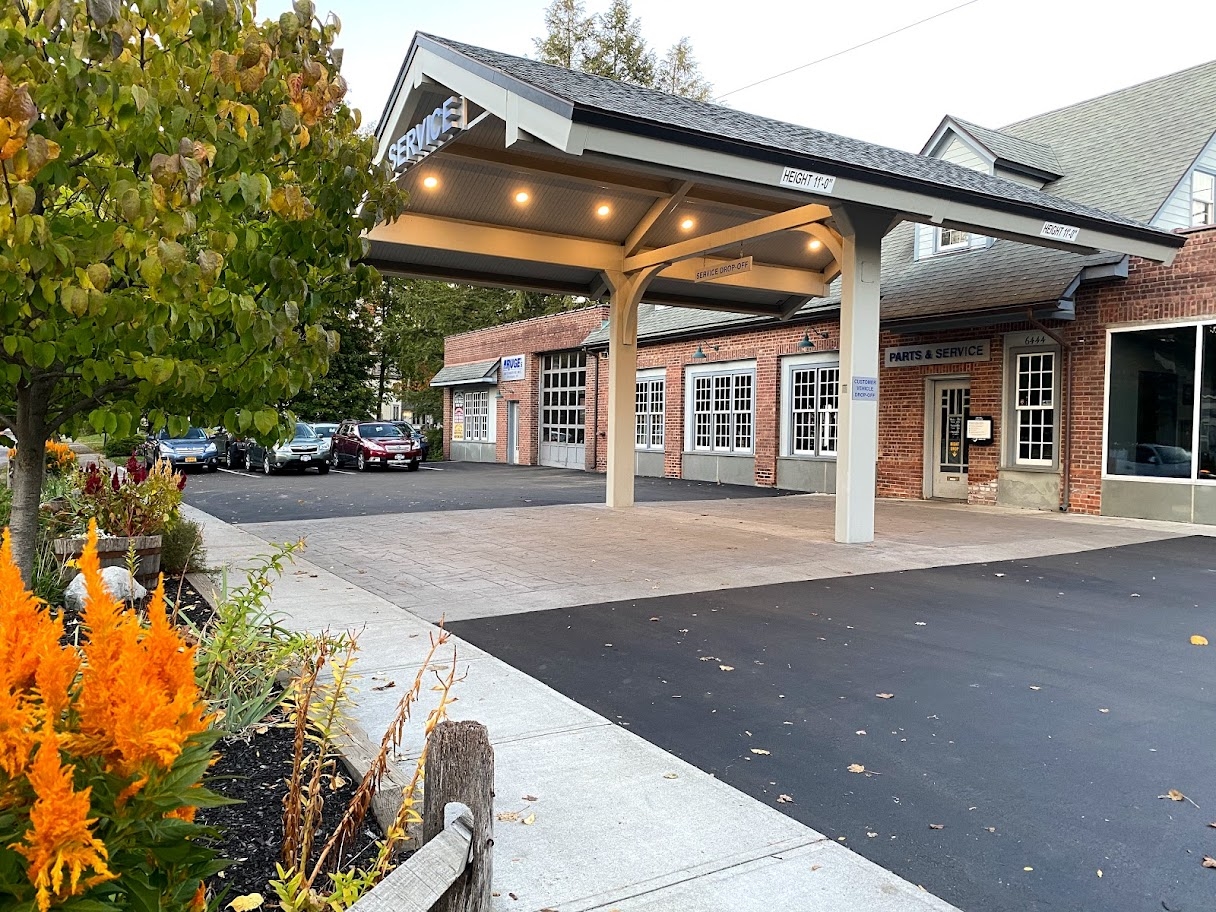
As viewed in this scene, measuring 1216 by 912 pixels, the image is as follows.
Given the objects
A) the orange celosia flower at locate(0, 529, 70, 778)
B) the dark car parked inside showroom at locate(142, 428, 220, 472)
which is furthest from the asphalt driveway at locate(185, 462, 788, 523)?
the orange celosia flower at locate(0, 529, 70, 778)

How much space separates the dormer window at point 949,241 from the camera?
17734 millimetres

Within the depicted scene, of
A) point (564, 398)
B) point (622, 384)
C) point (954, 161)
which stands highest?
point (954, 161)

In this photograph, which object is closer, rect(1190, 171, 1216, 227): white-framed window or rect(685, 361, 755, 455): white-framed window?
rect(1190, 171, 1216, 227): white-framed window

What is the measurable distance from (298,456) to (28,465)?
74.5 feet

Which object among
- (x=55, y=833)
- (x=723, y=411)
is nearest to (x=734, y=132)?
(x=55, y=833)

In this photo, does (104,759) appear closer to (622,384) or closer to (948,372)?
(622,384)

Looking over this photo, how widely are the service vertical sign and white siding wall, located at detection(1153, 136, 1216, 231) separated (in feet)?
89.3

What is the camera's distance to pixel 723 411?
23625 millimetres

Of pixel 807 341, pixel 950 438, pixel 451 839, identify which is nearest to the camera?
pixel 451 839

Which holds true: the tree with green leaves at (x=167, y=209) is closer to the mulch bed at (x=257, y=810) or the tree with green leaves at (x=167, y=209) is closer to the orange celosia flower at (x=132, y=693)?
the mulch bed at (x=257, y=810)

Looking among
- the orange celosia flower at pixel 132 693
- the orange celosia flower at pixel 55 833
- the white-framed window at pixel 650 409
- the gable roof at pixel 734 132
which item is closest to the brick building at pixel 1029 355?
the white-framed window at pixel 650 409

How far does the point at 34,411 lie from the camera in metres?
3.88

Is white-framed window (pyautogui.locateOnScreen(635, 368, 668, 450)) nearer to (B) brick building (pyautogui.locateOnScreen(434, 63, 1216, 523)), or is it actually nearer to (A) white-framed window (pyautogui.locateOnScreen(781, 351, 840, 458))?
(B) brick building (pyautogui.locateOnScreen(434, 63, 1216, 523))

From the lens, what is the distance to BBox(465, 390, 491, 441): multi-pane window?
117ft
